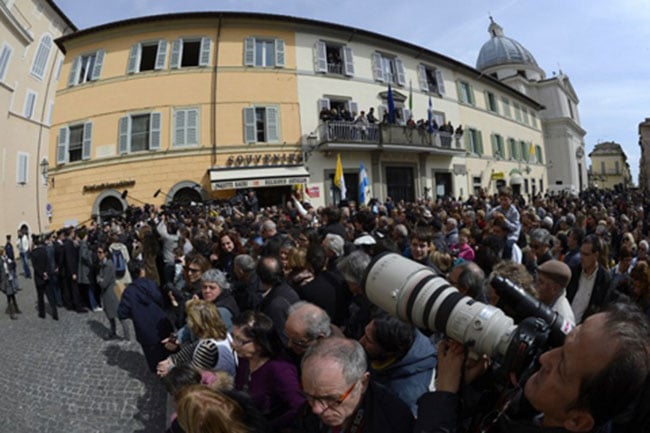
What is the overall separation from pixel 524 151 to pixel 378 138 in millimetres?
18910

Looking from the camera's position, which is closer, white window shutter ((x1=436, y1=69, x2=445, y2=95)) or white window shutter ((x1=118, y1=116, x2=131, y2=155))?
white window shutter ((x1=118, y1=116, x2=131, y2=155))

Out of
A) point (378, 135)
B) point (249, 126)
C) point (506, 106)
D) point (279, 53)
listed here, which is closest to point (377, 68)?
point (378, 135)

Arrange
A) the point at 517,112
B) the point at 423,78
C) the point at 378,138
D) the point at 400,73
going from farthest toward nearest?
1. the point at 517,112
2. the point at 423,78
3. the point at 400,73
4. the point at 378,138

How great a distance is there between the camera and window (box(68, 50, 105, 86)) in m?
17.7

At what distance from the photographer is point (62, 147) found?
1758 centimetres

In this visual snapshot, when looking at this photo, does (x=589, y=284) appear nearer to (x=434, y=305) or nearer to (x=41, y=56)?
(x=434, y=305)

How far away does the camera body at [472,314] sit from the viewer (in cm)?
127

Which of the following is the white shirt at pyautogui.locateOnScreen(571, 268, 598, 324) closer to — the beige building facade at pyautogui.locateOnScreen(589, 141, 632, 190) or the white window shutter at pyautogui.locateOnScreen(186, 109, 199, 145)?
the white window shutter at pyautogui.locateOnScreen(186, 109, 199, 145)

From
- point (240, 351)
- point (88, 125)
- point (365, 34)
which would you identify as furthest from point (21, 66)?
point (240, 351)

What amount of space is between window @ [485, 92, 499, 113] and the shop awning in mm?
17093

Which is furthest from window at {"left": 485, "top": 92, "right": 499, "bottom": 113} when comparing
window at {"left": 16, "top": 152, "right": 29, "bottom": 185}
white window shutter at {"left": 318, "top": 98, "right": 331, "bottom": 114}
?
window at {"left": 16, "top": 152, "right": 29, "bottom": 185}

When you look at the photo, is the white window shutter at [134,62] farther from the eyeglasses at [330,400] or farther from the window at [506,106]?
the window at [506,106]

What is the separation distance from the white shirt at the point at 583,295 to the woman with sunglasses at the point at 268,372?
2.75 m

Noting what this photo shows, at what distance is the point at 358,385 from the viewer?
154 cm
